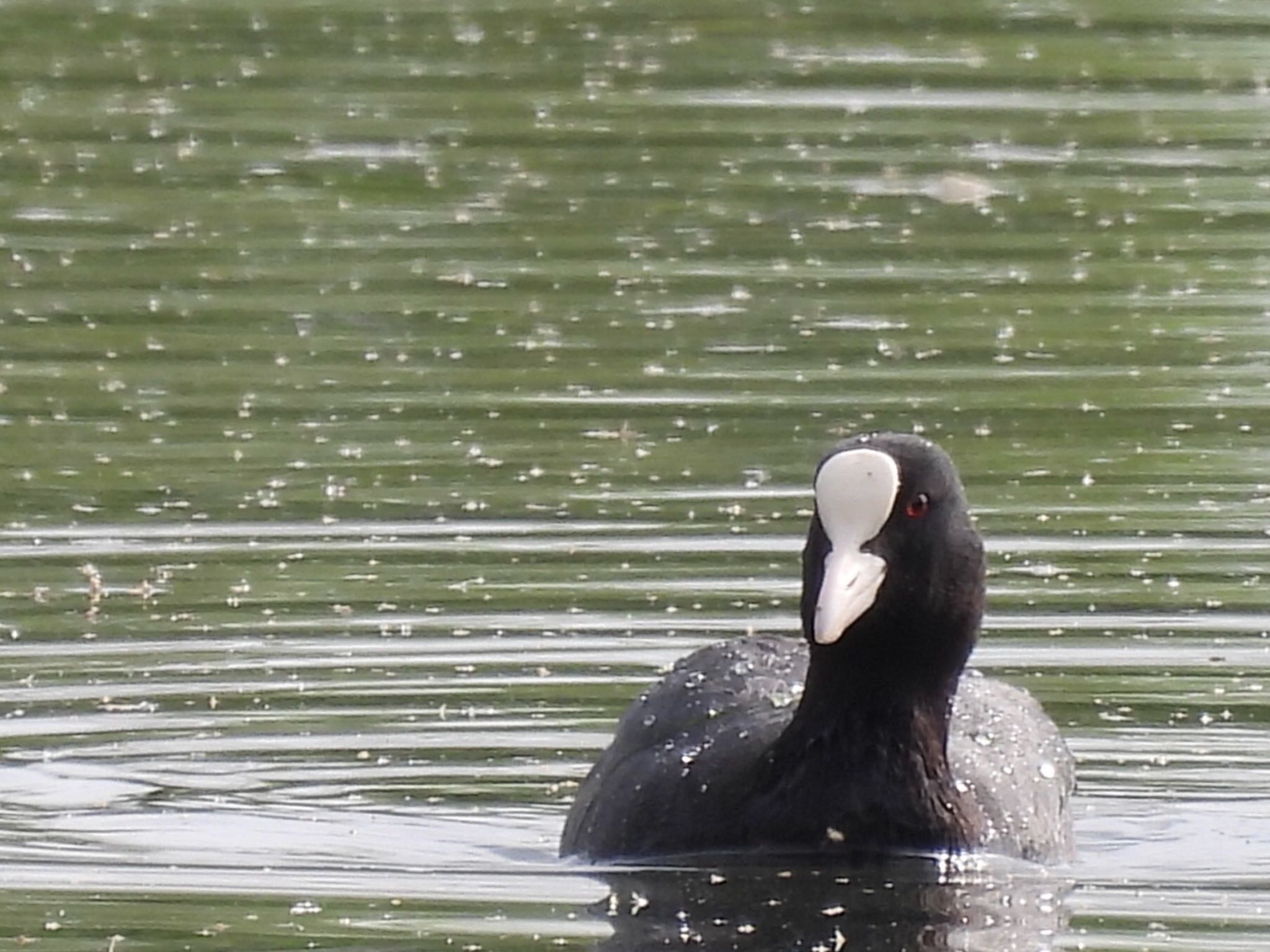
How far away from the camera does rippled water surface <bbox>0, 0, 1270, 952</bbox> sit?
344 inches

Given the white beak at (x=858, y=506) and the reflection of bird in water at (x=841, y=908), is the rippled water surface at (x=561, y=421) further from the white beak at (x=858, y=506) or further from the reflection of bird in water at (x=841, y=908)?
the white beak at (x=858, y=506)

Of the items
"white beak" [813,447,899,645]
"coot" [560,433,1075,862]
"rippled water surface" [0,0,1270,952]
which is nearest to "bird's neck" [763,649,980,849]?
"coot" [560,433,1075,862]

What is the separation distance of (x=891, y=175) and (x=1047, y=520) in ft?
16.5

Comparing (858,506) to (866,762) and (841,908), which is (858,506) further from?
→ (841,908)

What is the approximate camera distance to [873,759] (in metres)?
8.80

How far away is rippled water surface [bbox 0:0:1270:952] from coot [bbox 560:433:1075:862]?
130 millimetres

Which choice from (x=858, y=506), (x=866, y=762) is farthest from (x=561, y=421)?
(x=858, y=506)

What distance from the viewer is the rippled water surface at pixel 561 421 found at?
873cm

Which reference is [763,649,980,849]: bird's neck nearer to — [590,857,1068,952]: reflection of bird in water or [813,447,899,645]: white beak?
[590,857,1068,952]: reflection of bird in water

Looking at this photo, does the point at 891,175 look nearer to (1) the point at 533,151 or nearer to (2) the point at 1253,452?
(1) the point at 533,151

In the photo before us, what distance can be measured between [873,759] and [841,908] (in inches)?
21.3

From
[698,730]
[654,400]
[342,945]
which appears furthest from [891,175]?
[342,945]

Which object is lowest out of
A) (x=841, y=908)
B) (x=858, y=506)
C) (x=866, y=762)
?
(x=841, y=908)

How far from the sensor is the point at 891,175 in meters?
16.2
